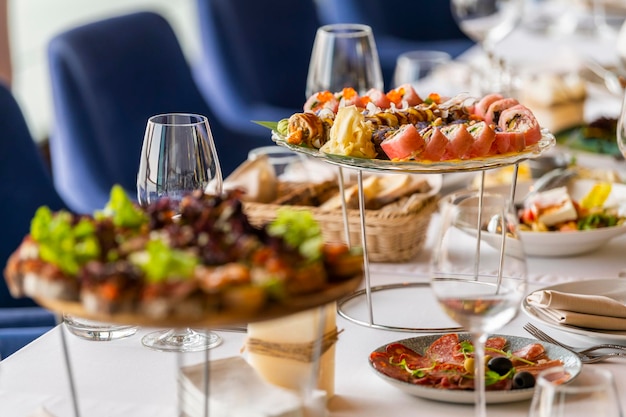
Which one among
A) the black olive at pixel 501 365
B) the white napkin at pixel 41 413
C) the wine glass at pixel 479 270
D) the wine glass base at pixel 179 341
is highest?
the wine glass at pixel 479 270

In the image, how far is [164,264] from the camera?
2.63 ft

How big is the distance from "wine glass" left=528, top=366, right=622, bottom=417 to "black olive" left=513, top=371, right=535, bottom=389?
0.20m

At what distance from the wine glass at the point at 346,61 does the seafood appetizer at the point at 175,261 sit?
1.01m

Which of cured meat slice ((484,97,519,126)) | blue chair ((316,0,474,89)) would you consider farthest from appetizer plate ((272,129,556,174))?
blue chair ((316,0,474,89))

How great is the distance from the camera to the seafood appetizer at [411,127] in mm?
1235

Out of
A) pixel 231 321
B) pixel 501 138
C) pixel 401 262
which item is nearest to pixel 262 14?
pixel 401 262

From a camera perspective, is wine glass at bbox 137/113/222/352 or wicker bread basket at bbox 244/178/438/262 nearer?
wine glass at bbox 137/113/222/352

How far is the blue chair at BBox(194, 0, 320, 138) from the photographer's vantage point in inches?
127

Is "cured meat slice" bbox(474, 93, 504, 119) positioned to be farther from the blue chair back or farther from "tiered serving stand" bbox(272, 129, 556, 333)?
the blue chair back

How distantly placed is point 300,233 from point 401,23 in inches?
149

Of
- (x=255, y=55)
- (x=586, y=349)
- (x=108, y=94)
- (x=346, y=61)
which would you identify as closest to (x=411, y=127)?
(x=586, y=349)

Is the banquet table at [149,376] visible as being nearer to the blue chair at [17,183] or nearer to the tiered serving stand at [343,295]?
the tiered serving stand at [343,295]

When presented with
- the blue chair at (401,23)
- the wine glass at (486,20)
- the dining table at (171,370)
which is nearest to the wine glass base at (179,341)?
the dining table at (171,370)

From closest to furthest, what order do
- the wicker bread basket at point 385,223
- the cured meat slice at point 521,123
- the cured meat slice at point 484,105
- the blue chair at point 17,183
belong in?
the cured meat slice at point 521,123
the cured meat slice at point 484,105
the wicker bread basket at point 385,223
the blue chair at point 17,183
